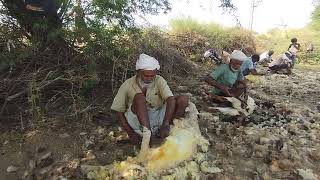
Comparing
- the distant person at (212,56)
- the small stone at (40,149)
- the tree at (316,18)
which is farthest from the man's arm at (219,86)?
the tree at (316,18)

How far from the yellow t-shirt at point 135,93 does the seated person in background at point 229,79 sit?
4.85 feet

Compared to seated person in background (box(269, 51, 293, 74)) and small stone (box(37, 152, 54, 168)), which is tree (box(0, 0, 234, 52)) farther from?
seated person in background (box(269, 51, 293, 74))

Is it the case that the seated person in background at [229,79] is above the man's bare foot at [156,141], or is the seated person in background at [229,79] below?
above

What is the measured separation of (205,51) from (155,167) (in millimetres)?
6927

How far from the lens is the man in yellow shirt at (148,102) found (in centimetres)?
439

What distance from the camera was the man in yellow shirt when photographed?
439cm

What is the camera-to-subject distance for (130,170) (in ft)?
12.9

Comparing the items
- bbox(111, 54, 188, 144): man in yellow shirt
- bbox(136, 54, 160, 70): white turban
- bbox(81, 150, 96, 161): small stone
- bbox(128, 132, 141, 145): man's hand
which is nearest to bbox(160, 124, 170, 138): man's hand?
bbox(111, 54, 188, 144): man in yellow shirt

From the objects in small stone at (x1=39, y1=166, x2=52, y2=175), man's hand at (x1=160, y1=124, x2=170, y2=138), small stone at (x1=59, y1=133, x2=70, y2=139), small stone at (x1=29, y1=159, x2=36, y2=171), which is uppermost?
man's hand at (x1=160, y1=124, x2=170, y2=138)

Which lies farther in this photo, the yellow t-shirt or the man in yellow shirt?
the yellow t-shirt

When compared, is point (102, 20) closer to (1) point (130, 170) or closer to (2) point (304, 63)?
(1) point (130, 170)

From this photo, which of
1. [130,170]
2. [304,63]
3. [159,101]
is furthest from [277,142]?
[304,63]

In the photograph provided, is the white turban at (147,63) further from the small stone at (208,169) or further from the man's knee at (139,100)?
the small stone at (208,169)

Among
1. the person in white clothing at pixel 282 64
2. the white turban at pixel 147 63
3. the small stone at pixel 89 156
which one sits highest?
the white turban at pixel 147 63
